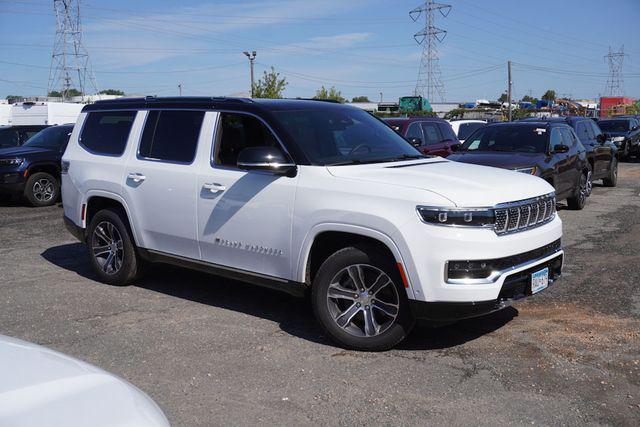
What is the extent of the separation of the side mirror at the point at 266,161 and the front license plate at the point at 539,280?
2.02 metres

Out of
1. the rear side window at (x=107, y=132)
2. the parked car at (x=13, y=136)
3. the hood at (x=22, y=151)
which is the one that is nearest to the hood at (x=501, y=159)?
the rear side window at (x=107, y=132)

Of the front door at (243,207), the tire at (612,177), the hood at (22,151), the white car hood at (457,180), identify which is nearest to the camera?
the white car hood at (457,180)

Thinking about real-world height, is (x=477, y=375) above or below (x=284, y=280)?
below

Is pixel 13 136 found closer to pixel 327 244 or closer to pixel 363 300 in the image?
pixel 327 244

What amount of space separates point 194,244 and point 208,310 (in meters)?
0.65

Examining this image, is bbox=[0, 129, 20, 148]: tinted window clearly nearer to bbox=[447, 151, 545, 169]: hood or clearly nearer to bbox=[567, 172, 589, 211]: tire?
bbox=[447, 151, 545, 169]: hood

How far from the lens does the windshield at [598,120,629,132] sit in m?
27.5

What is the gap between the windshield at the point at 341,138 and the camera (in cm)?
544

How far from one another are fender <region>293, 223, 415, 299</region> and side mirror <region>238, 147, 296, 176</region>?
543 millimetres

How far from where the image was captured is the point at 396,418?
3.88 metres

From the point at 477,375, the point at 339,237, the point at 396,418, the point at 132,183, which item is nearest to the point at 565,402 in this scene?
the point at 477,375

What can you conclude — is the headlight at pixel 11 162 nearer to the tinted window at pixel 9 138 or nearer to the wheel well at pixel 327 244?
the tinted window at pixel 9 138

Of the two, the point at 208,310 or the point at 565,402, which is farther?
the point at 208,310

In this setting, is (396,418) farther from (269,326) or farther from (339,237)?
(269,326)
